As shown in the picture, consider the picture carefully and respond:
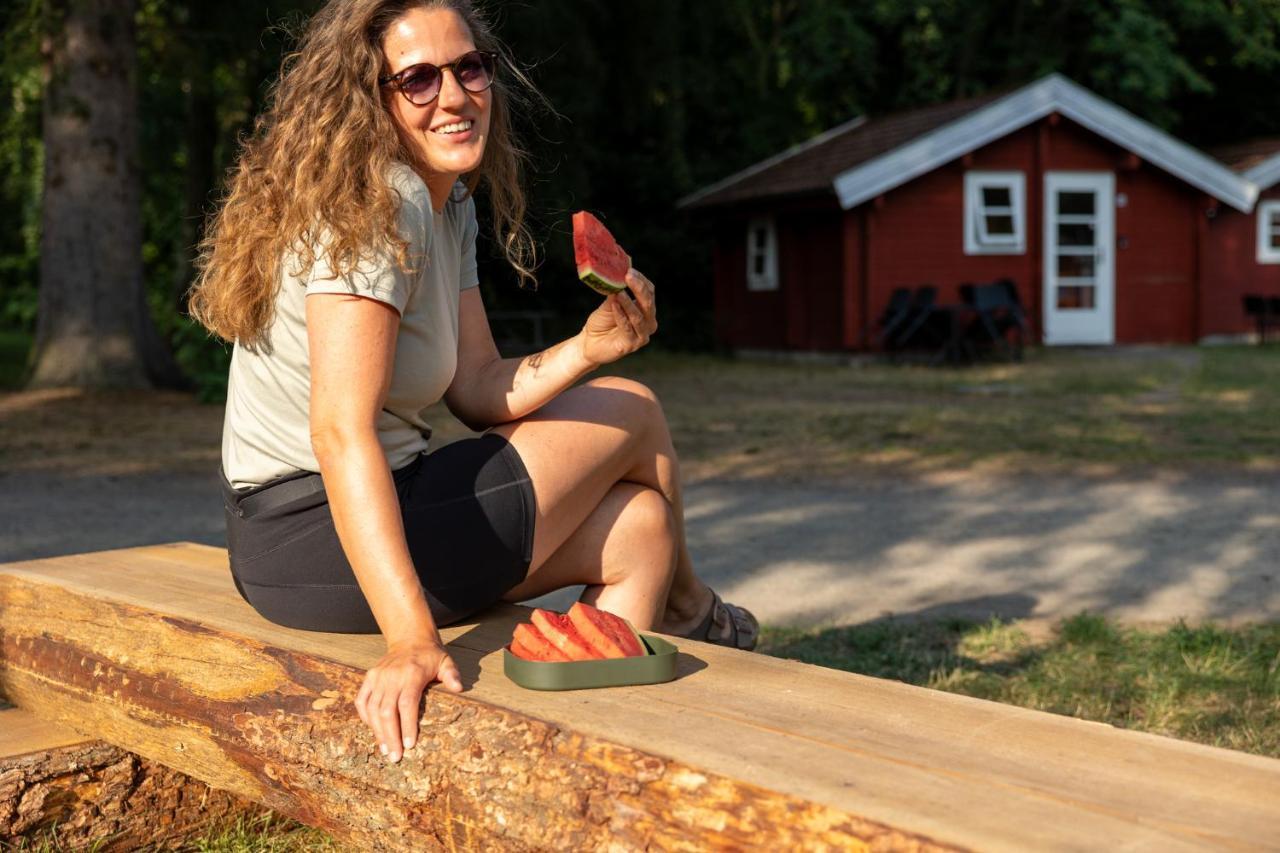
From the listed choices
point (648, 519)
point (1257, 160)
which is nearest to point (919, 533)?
point (648, 519)

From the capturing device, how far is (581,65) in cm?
1586

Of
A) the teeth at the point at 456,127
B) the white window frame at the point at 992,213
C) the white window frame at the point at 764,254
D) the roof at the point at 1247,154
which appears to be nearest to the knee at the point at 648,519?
the teeth at the point at 456,127

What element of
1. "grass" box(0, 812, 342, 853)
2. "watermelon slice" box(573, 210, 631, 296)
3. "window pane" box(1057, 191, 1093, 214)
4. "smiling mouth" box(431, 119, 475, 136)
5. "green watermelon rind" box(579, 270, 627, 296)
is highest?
"window pane" box(1057, 191, 1093, 214)

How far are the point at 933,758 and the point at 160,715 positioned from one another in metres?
1.56

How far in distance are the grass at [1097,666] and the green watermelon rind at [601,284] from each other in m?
1.83

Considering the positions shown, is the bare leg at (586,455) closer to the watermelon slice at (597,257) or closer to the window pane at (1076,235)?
the watermelon slice at (597,257)

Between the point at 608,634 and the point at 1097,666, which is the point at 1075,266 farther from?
the point at 608,634

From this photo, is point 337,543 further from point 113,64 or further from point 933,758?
point 113,64

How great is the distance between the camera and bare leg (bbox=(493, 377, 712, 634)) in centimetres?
290

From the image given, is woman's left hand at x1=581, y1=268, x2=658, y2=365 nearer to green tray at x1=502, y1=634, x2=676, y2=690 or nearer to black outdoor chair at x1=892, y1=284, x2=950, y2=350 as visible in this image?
green tray at x1=502, y1=634, x2=676, y2=690

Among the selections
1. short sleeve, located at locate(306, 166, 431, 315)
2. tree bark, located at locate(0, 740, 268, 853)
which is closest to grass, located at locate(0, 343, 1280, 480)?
tree bark, located at locate(0, 740, 268, 853)

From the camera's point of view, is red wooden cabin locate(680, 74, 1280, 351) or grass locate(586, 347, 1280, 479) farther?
red wooden cabin locate(680, 74, 1280, 351)

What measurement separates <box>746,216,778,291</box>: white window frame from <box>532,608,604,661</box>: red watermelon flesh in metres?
20.3

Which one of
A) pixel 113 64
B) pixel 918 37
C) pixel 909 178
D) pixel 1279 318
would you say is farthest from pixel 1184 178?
pixel 113 64
